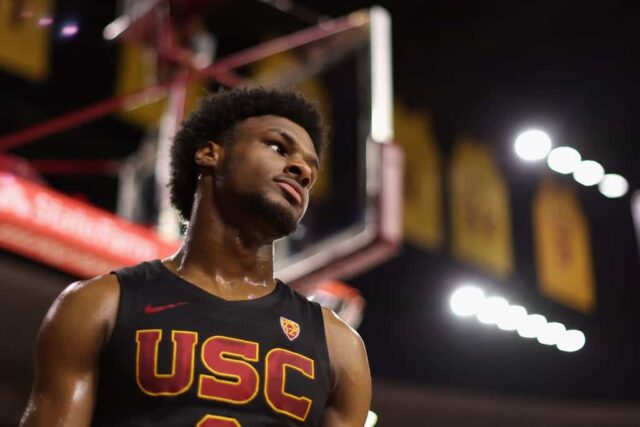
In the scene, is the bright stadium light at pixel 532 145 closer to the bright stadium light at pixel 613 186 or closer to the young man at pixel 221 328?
the bright stadium light at pixel 613 186

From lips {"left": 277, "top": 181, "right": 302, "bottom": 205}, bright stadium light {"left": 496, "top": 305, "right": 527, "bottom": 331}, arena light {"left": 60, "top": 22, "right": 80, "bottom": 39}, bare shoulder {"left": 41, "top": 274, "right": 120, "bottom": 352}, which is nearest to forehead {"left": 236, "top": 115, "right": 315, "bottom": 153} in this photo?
lips {"left": 277, "top": 181, "right": 302, "bottom": 205}

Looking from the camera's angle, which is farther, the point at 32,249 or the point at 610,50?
the point at 610,50

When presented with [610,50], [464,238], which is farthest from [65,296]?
[464,238]

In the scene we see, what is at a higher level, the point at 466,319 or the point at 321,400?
the point at 466,319

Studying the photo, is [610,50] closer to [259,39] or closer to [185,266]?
[259,39]

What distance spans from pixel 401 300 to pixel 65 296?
8.73 meters

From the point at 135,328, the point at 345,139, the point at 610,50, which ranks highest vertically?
the point at 610,50

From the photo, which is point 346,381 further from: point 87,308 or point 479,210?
point 479,210

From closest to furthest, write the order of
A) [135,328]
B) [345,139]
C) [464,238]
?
[135,328] → [345,139] → [464,238]

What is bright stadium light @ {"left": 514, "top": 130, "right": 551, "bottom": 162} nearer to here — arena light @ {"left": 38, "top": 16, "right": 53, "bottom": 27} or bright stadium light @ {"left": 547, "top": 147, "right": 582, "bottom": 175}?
bright stadium light @ {"left": 547, "top": 147, "right": 582, "bottom": 175}

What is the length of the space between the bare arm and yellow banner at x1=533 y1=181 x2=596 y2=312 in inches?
305

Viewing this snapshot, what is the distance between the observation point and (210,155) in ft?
7.03

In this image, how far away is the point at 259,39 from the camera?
19.6 feet

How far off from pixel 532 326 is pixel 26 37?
7.07 meters
